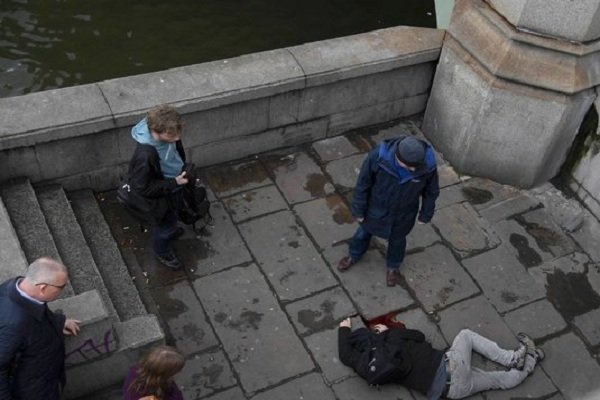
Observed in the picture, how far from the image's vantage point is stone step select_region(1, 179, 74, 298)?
211 inches

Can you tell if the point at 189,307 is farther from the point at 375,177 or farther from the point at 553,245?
the point at 553,245

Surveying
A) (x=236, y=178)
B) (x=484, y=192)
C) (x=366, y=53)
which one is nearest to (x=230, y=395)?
(x=236, y=178)

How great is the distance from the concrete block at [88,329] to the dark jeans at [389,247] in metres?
2.13

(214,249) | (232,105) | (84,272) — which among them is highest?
(232,105)

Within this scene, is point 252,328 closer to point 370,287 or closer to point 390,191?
point 370,287

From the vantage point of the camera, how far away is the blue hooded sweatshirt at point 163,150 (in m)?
5.00

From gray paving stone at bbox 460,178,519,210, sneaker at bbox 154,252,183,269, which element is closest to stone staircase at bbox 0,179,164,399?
sneaker at bbox 154,252,183,269

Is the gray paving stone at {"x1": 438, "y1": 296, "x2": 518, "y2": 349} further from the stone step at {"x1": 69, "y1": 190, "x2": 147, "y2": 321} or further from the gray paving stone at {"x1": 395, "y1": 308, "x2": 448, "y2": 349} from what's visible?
the stone step at {"x1": 69, "y1": 190, "x2": 147, "y2": 321}

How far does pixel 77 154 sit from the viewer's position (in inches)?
235

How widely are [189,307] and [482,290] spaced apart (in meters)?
2.42

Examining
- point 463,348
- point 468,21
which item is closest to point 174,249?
point 463,348

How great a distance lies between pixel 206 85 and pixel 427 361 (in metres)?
2.86

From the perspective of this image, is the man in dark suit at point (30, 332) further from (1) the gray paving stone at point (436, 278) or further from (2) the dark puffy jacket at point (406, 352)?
(1) the gray paving stone at point (436, 278)

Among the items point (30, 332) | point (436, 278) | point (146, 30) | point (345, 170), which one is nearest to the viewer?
point (30, 332)
